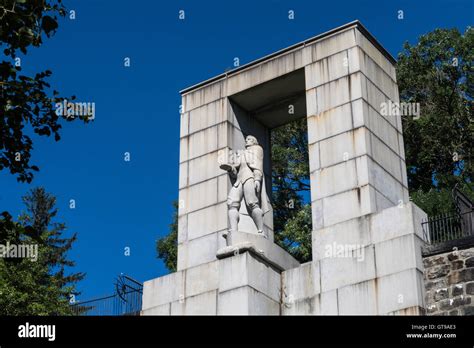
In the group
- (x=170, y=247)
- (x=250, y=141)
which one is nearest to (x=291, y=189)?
(x=170, y=247)

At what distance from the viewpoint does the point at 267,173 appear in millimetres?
22062

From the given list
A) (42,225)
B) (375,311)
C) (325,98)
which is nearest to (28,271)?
(42,225)

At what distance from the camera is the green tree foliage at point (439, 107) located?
112 ft

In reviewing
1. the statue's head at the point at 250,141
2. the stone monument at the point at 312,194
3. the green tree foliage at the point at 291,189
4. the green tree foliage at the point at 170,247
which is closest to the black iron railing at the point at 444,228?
the stone monument at the point at 312,194

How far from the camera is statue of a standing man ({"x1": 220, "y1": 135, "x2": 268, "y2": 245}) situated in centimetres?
1989

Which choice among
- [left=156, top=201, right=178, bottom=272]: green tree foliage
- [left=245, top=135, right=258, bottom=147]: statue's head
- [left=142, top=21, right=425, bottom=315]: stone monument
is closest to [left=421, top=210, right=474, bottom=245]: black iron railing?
[left=142, top=21, right=425, bottom=315]: stone monument

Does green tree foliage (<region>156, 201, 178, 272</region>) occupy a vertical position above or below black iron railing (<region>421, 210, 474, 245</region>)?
above

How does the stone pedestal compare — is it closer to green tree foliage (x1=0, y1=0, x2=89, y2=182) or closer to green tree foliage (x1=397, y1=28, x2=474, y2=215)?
green tree foliage (x1=0, y1=0, x2=89, y2=182)

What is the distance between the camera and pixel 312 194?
65.2 ft

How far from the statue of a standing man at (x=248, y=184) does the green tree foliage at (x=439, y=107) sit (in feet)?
44.2

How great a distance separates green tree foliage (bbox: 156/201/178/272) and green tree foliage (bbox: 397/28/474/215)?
849cm

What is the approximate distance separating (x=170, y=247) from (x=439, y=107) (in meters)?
11.3

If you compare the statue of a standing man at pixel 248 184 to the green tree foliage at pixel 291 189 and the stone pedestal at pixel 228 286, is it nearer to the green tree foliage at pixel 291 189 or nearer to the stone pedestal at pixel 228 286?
the stone pedestal at pixel 228 286

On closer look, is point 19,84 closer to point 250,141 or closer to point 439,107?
point 250,141
